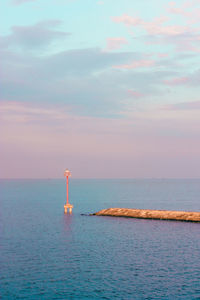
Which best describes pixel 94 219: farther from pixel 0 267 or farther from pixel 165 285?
pixel 165 285

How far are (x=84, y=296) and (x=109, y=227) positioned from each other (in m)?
53.3

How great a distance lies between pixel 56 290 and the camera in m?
44.1

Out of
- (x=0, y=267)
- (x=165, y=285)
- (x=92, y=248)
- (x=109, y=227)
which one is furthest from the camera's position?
(x=109, y=227)

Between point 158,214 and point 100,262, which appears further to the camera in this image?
point 158,214

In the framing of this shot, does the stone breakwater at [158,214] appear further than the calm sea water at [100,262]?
Yes

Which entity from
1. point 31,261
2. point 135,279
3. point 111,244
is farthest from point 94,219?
point 135,279

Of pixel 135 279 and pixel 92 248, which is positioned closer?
pixel 135 279

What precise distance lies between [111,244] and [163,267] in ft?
62.8

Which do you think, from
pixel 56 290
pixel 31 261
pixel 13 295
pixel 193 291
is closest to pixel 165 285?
pixel 193 291

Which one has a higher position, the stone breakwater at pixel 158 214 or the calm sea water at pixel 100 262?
the stone breakwater at pixel 158 214

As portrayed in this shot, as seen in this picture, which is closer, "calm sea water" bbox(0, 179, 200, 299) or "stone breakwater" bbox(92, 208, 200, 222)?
"calm sea water" bbox(0, 179, 200, 299)

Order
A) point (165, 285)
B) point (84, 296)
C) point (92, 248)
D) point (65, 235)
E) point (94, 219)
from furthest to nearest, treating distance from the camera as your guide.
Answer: point (94, 219)
point (65, 235)
point (92, 248)
point (165, 285)
point (84, 296)

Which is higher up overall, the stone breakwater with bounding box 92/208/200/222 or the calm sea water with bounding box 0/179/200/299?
the stone breakwater with bounding box 92/208/200/222

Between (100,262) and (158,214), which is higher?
(158,214)
